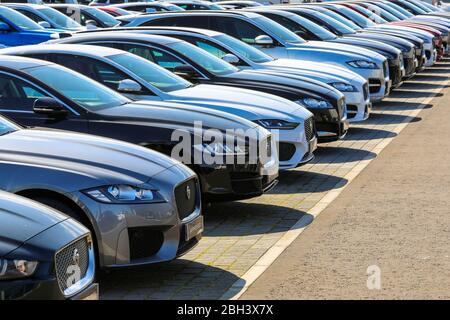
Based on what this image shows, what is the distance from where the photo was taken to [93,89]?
10.8m

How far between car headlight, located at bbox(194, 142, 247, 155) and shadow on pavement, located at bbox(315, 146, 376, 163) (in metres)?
4.32

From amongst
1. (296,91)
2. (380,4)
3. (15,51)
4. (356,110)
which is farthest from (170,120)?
(380,4)

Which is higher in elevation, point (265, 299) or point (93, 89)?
point (93, 89)

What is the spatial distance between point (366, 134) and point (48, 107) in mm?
8520

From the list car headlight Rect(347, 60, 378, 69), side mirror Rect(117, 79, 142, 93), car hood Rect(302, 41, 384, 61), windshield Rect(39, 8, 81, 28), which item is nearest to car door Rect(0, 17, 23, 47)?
windshield Rect(39, 8, 81, 28)

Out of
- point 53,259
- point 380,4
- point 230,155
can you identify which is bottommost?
point 380,4

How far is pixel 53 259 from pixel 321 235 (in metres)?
4.40

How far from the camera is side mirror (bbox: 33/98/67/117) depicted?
964cm

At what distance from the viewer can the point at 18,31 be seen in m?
24.2

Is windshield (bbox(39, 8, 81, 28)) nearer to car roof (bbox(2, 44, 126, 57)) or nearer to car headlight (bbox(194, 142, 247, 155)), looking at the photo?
car roof (bbox(2, 44, 126, 57))

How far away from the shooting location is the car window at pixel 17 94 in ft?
33.6

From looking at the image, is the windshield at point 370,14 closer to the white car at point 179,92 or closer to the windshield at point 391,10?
the windshield at point 391,10

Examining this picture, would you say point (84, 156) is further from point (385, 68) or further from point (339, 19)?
point (339, 19)

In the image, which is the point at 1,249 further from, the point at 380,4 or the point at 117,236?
the point at 380,4
